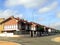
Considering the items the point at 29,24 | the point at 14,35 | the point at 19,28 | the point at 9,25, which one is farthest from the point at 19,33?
the point at 29,24

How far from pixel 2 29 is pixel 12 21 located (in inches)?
295

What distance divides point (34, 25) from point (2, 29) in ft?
64.8

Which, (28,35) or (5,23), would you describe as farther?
(5,23)

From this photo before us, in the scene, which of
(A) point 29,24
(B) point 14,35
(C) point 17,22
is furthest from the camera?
(A) point 29,24

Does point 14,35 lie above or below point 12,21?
below

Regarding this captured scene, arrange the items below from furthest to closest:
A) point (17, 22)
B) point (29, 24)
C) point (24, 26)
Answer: point (29, 24), point (24, 26), point (17, 22)

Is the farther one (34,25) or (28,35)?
(34,25)

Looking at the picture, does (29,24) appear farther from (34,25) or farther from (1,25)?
(1,25)

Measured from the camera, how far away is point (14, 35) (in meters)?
78.8

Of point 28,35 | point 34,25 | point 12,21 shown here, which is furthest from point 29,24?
point 28,35

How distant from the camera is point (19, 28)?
9056cm

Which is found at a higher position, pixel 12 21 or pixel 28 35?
pixel 12 21

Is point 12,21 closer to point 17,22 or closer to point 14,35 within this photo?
point 17,22

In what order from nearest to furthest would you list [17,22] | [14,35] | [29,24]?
[14,35] < [17,22] < [29,24]
